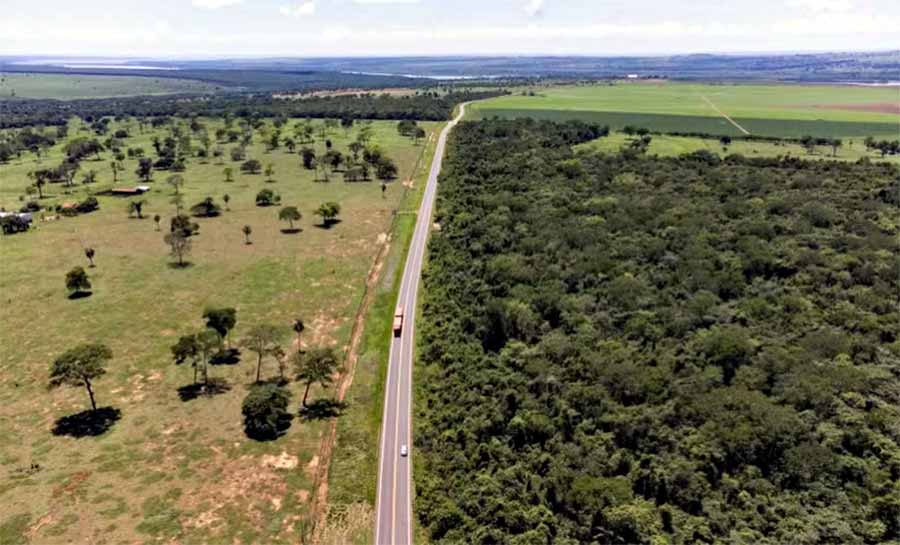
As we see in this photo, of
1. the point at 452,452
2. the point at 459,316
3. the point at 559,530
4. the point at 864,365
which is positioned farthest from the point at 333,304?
the point at 864,365

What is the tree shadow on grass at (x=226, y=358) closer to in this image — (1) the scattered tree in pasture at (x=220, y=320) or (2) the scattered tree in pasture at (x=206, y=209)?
(1) the scattered tree in pasture at (x=220, y=320)

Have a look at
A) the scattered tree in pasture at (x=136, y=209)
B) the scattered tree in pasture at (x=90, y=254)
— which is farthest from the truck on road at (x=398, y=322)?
the scattered tree in pasture at (x=136, y=209)

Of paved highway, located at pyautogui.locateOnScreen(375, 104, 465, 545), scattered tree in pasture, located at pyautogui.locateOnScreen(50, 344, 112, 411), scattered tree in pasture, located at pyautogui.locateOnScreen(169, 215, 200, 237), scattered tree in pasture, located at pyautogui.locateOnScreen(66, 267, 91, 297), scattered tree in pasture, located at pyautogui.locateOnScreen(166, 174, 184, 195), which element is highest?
scattered tree in pasture, located at pyautogui.locateOnScreen(166, 174, 184, 195)

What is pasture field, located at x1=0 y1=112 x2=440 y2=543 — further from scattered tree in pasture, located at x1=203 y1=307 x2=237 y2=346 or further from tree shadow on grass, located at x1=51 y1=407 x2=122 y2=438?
scattered tree in pasture, located at x1=203 y1=307 x2=237 y2=346

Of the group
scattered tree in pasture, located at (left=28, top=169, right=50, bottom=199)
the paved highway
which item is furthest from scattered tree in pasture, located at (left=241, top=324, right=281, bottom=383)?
scattered tree in pasture, located at (left=28, top=169, right=50, bottom=199)

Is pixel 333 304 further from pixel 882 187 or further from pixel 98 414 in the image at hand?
pixel 882 187

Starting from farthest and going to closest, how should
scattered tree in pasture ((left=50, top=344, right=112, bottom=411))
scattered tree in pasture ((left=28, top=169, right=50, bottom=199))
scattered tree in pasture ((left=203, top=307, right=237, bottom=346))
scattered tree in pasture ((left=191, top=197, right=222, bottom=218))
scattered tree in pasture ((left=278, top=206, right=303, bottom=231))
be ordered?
scattered tree in pasture ((left=28, top=169, right=50, bottom=199))
scattered tree in pasture ((left=191, top=197, right=222, bottom=218))
scattered tree in pasture ((left=278, top=206, right=303, bottom=231))
scattered tree in pasture ((left=203, top=307, right=237, bottom=346))
scattered tree in pasture ((left=50, top=344, right=112, bottom=411))
